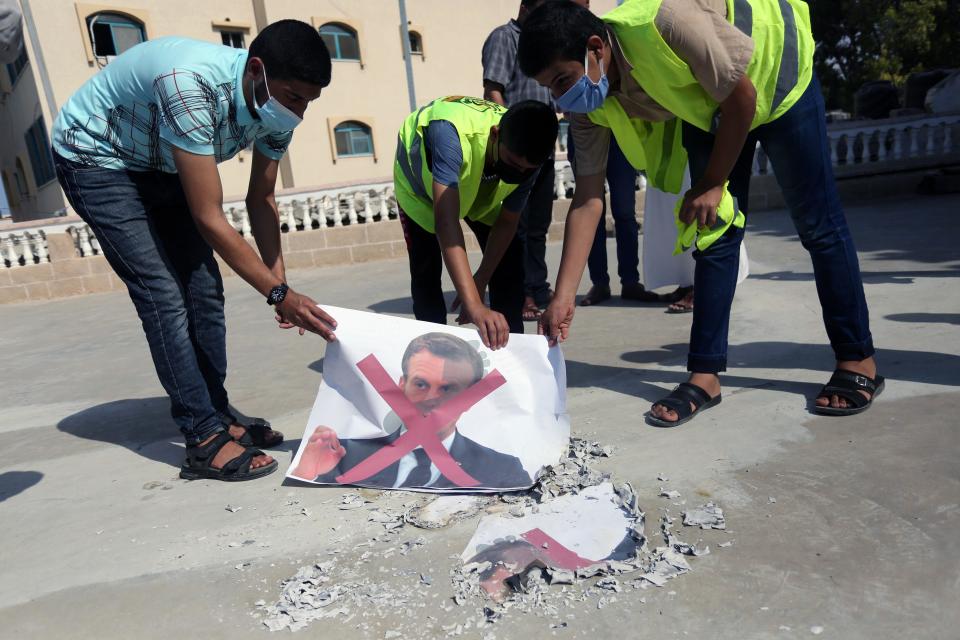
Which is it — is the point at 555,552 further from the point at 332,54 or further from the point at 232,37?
the point at 232,37

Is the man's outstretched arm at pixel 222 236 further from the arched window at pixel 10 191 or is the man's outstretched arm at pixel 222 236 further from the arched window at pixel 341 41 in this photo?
the arched window at pixel 10 191

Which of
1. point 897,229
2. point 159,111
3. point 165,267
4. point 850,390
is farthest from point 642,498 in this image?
point 897,229

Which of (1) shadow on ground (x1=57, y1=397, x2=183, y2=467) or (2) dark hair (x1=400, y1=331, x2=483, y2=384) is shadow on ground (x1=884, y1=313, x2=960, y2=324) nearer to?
(2) dark hair (x1=400, y1=331, x2=483, y2=384)

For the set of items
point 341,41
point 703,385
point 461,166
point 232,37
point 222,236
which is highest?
point 232,37

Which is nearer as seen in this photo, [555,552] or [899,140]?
[555,552]

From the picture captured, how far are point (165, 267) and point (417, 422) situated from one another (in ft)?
3.41

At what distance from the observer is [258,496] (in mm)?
2455

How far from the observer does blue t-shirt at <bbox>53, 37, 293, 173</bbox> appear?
227cm

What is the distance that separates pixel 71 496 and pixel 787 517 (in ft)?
7.71

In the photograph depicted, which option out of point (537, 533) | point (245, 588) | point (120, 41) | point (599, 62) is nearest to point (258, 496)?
point (245, 588)

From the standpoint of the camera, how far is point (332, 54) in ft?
61.0

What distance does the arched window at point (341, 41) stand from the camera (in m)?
19.1

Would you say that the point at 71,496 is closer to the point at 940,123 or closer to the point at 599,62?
the point at 599,62

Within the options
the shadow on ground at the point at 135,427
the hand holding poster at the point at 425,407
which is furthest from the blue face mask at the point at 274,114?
the shadow on ground at the point at 135,427
